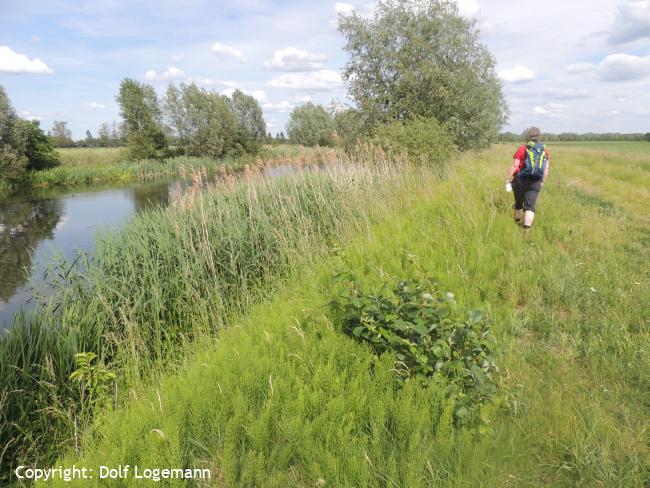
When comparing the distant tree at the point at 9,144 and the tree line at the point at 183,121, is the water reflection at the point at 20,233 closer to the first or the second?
the distant tree at the point at 9,144

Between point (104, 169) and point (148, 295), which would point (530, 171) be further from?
point (104, 169)

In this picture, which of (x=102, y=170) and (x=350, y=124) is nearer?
(x=350, y=124)

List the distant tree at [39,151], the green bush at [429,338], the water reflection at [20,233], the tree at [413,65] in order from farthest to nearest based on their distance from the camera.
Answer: the distant tree at [39,151]
the tree at [413,65]
the water reflection at [20,233]
the green bush at [429,338]

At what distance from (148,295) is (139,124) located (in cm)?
4300

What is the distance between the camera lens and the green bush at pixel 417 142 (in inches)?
492

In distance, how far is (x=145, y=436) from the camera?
7.23ft

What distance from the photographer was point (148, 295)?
17.3ft

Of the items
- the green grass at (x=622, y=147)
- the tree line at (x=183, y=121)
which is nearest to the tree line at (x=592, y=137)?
the green grass at (x=622, y=147)

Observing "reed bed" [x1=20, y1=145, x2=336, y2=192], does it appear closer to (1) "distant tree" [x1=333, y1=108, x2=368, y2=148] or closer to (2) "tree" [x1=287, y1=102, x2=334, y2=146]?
(1) "distant tree" [x1=333, y1=108, x2=368, y2=148]

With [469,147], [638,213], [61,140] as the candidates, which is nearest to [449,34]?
[469,147]

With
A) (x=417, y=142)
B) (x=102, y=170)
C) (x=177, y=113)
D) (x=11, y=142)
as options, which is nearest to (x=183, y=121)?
(x=177, y=113)

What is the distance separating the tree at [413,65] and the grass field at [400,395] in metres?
14.2

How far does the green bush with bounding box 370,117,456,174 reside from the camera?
41.0 feet

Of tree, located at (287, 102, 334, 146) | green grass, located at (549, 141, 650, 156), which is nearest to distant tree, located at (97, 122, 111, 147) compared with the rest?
tree, located at (287, 102, 334, 146)
